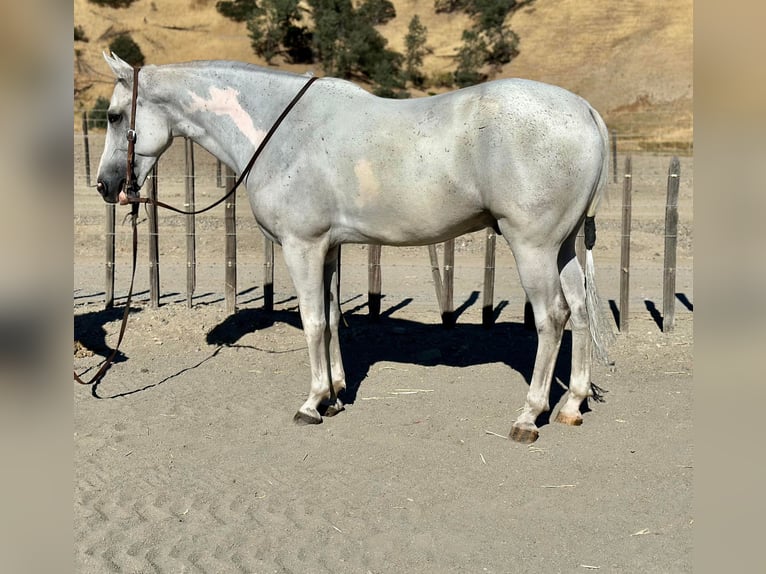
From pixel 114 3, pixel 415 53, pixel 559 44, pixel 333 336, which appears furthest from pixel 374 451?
pixel 114 3

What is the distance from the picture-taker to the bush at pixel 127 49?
35.0 metres

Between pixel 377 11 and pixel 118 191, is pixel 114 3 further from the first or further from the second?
pixel 118 191

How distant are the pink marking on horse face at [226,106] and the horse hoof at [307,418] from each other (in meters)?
1.91

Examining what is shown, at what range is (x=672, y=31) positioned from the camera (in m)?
30.8

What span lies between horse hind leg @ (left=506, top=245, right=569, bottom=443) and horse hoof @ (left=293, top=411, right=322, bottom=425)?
1315 millimetres

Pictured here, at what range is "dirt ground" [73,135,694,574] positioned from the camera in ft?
12.2

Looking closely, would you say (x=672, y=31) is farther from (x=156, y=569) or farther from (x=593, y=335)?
(x=156, y=569)

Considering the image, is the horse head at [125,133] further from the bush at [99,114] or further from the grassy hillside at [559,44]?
the bush at [99,114]

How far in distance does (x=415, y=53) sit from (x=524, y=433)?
31.4 metres

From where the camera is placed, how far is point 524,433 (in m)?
5.11

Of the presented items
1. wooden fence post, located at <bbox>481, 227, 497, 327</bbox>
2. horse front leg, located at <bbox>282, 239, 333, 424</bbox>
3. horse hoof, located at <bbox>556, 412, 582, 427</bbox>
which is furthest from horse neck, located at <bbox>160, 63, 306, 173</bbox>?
wooden fence post, located at <bbox>481, 227, 497, 327</bbox>

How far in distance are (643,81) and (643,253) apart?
18959 mm

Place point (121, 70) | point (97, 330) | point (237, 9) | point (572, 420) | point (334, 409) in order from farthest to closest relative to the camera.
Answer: point (237, 9) → point (97, 330) → point (334, 409) → point (572, 420) → point (121, 70)

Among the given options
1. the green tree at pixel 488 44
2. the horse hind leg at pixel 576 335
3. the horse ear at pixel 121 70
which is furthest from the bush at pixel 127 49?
the horse hind leg at pixel 576 335
